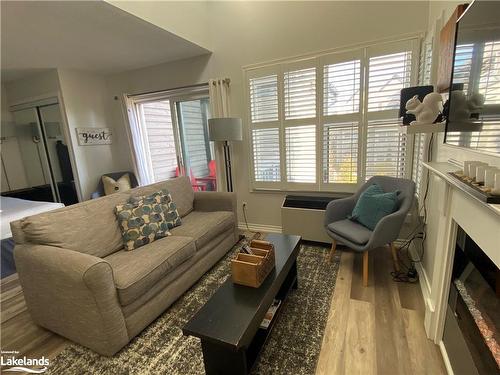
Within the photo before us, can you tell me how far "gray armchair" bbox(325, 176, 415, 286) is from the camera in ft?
6.69

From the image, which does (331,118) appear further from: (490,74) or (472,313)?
(472,313)

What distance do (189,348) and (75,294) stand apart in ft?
2.61

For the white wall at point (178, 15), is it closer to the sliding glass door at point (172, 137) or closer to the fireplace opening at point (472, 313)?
the sliding glass door at point (172, 137)

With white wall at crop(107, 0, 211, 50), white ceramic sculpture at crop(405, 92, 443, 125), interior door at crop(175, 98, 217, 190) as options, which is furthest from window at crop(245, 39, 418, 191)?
white ceramic sculpture at crop(405, 92, 443, 125)

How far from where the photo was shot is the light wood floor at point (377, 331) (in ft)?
4.67

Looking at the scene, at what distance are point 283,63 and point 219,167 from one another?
1551 mm

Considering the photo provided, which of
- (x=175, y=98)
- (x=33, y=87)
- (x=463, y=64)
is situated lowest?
(x=463, y=64)

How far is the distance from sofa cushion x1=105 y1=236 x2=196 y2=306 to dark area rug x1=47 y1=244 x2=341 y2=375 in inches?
13.1

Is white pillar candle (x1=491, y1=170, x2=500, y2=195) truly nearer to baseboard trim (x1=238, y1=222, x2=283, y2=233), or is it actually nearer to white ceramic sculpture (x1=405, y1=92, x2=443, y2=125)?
white ceramic sculpture (x1=405, y1=92, x2=443, y2=125)

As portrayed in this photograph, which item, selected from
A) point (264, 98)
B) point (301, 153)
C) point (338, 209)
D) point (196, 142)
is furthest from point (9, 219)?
point (338, 209)

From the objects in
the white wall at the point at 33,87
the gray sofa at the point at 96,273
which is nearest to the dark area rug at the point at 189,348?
the gray sofa at the point at 96,273

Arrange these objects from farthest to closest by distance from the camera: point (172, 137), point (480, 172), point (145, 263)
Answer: point (172, 137) < point (145, 263) < point (480, 172)

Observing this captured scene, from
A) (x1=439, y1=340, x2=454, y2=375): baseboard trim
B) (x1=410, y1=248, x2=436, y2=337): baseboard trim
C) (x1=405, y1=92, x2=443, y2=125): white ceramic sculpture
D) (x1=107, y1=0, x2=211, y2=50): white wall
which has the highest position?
(x1=107, y1=0, x2=211, y2=50): white wall

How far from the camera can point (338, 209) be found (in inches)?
101
